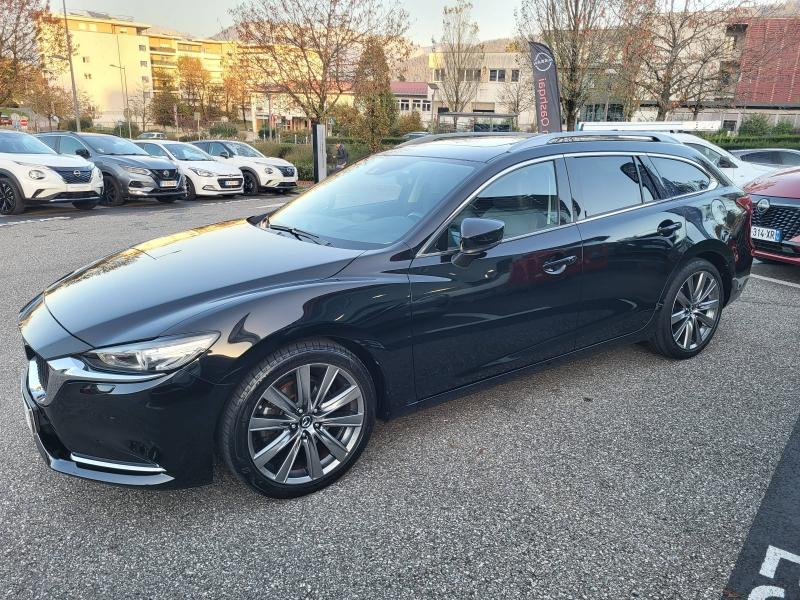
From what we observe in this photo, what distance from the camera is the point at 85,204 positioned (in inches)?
467

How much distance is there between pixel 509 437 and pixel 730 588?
1.29 metres

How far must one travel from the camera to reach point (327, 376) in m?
2.66

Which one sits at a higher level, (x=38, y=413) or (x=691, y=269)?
(x=691, y=269)

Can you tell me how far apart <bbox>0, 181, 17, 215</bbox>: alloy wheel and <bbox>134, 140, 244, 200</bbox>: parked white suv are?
152 inches

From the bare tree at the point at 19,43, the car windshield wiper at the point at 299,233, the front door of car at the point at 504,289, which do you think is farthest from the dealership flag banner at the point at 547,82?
the bare tree at the point at 19,43

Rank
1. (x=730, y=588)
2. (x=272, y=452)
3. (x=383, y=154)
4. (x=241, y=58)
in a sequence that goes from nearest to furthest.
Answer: (x=730, y=588) → (x=272, y=452) → (x=383, y=154) → (x=241, y=58)

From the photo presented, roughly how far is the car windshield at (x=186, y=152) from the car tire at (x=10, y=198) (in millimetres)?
4717

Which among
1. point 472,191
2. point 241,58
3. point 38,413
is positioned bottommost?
point 38,413

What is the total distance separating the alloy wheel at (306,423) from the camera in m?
2.55

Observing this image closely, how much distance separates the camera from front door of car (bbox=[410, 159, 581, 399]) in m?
2.95

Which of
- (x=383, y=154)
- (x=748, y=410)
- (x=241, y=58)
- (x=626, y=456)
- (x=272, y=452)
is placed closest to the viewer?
(x=272, y=452)

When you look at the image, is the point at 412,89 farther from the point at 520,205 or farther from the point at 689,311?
the point at 520,205

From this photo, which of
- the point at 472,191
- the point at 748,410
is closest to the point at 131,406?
the point at 472,191

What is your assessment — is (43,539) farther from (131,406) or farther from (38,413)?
(131,406)
